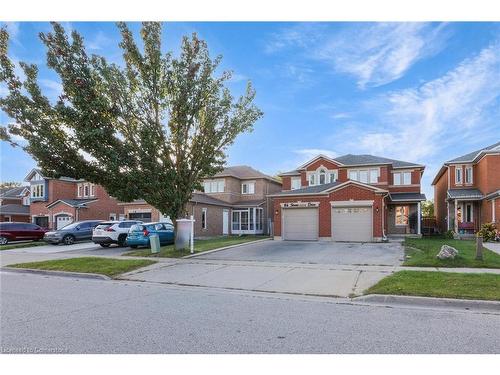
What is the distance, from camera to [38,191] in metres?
41.0

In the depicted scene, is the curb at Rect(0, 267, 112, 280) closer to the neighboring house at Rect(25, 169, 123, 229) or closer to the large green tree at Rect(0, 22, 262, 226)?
the large green tree at Rect(0, 22, 262, 226)

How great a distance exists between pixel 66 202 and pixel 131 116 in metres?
25.3

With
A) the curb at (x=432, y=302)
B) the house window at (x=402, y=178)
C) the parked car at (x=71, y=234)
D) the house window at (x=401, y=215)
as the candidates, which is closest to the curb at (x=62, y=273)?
the curb at (x=432, y=302)

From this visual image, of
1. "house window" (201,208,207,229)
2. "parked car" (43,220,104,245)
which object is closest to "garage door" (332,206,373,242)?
"house window" (201,208,207,229)

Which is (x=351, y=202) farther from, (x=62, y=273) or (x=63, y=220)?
(x=63, y=220)

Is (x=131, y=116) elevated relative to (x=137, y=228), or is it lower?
elevated

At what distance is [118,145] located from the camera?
50.5ft

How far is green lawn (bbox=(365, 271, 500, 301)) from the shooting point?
25.2 ft

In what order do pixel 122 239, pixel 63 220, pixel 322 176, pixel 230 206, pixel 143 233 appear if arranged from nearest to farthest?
1. pixel 143 233
2. pixel 122 239
3. pixel 322 176
4. pixel 230 206
5. pixel 63 220

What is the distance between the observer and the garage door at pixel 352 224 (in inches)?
882

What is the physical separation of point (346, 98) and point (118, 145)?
35.1 feet

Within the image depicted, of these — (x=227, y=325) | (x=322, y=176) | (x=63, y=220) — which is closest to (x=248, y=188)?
(x=322, y=176)

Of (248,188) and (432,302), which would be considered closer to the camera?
(432,302)

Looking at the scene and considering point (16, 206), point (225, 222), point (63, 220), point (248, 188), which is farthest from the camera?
point (16, 206)
